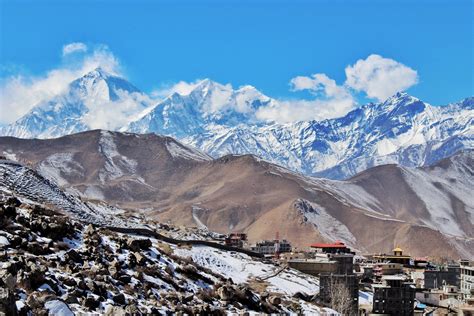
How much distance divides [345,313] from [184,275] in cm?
1534

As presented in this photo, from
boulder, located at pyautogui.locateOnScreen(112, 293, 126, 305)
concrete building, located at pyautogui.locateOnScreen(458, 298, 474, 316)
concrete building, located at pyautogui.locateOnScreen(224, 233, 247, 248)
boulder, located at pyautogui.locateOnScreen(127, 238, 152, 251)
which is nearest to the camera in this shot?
boulder, located at pyautogui.locateOnScreen(112, 293, 126, 305)

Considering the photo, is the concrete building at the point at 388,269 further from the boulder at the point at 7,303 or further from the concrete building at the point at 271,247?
the boulder at the point at 7,303

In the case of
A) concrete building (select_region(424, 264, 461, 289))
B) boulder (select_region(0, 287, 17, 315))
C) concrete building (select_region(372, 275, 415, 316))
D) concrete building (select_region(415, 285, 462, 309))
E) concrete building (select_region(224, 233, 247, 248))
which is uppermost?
concrete building (select_region(224, 233, 247, 248))

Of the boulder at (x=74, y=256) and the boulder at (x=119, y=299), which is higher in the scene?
the boulder at (x=74, y=256)

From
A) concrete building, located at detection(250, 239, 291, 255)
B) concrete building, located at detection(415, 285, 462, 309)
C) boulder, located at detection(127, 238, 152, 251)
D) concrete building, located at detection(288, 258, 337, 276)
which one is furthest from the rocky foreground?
concrete building, located at detection(250, 239, 291, 255)

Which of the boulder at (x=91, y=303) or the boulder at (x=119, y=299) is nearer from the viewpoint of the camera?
the boulder at (x=91, y=303)

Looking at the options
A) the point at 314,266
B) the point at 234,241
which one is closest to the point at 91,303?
the point at 314,266

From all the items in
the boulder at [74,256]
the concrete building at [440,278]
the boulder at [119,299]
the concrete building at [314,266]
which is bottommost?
the boulder at [119,299]

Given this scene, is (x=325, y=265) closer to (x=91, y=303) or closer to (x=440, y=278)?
(x=440, y=278)

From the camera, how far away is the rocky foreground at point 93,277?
25.5m

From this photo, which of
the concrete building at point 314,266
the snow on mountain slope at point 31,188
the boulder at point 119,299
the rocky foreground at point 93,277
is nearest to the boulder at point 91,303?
the rocky foreground at point 93,277

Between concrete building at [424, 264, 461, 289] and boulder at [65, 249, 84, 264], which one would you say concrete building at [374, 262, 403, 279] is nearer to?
concrete building at [424, 264, 461, 289]

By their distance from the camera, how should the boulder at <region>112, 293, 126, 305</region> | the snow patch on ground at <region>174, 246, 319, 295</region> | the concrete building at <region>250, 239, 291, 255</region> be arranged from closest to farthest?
the boulder at <region>112, 293, 126, 305</region> < the snow patch on ground at <region>174, 246, 319, 295</region> < the concrete building at <region>250, 239, 291, 255</region>

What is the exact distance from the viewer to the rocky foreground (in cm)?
2553
